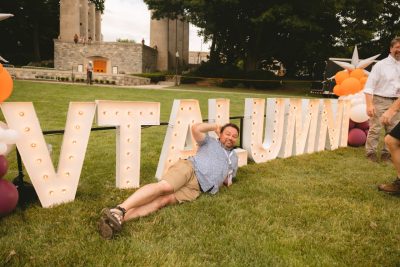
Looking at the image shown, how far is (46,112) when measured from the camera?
34.1ft

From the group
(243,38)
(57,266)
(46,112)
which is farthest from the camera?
(243,38)

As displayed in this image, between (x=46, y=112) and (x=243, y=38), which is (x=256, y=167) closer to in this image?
(x=46, y=112)

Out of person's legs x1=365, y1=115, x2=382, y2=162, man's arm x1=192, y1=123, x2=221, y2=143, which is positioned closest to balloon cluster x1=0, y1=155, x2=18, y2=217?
man's arm x1=192, y1=123, x2=221, y2=143

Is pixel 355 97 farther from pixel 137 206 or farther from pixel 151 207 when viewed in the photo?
pixel 137 206

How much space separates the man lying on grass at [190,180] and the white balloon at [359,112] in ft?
14.8

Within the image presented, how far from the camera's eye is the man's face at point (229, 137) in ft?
14.1

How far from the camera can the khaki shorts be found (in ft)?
12.4

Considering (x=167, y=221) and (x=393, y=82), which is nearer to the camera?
(x=167, y=221)

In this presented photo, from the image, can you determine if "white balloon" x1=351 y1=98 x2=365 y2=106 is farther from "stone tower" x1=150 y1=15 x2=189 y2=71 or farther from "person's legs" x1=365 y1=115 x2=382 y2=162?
"stone tower" x1=150 y1=15 x2=189 y2=71

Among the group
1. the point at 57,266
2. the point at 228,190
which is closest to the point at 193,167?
the point at 228,190

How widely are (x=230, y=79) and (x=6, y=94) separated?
2802 cm

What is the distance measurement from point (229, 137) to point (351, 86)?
15.6ft

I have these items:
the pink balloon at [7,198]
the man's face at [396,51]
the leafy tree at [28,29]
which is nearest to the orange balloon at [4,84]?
the pink balloon at [7,198]

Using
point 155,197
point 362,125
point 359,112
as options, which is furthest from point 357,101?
point 155,197
